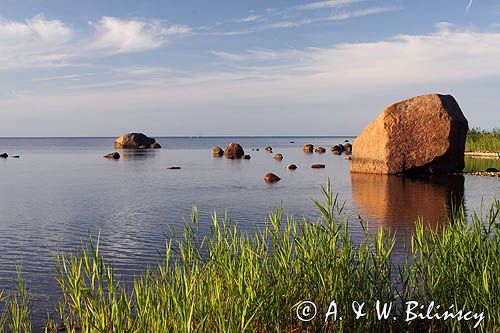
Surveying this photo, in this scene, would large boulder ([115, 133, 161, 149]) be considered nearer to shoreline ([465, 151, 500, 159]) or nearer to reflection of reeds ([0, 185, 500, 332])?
shoreline ([465, 151, 500, 159])

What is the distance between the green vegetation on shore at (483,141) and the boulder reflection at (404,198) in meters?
21.5

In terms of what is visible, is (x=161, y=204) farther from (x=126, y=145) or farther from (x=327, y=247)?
(x=126, y=145)

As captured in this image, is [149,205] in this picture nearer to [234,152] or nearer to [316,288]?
[316,288]

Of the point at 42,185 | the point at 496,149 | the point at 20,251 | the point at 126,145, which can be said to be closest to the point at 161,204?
the point at 20,251

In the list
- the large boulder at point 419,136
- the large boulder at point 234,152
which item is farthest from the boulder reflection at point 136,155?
the large boulder at point 419,136

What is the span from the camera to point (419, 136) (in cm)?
3294

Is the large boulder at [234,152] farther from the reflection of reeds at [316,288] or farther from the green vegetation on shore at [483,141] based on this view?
the reflection of reeds at [316,288]

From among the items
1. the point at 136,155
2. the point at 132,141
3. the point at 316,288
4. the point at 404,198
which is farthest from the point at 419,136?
the point at 132,141

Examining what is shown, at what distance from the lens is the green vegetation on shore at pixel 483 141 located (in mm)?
52531

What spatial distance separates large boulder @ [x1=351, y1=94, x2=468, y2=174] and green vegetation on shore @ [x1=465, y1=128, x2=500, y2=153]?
2008cm

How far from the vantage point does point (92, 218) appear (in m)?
20.5

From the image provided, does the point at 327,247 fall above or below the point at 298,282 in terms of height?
above

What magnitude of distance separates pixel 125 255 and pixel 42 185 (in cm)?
2241

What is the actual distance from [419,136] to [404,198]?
31.8 feet
